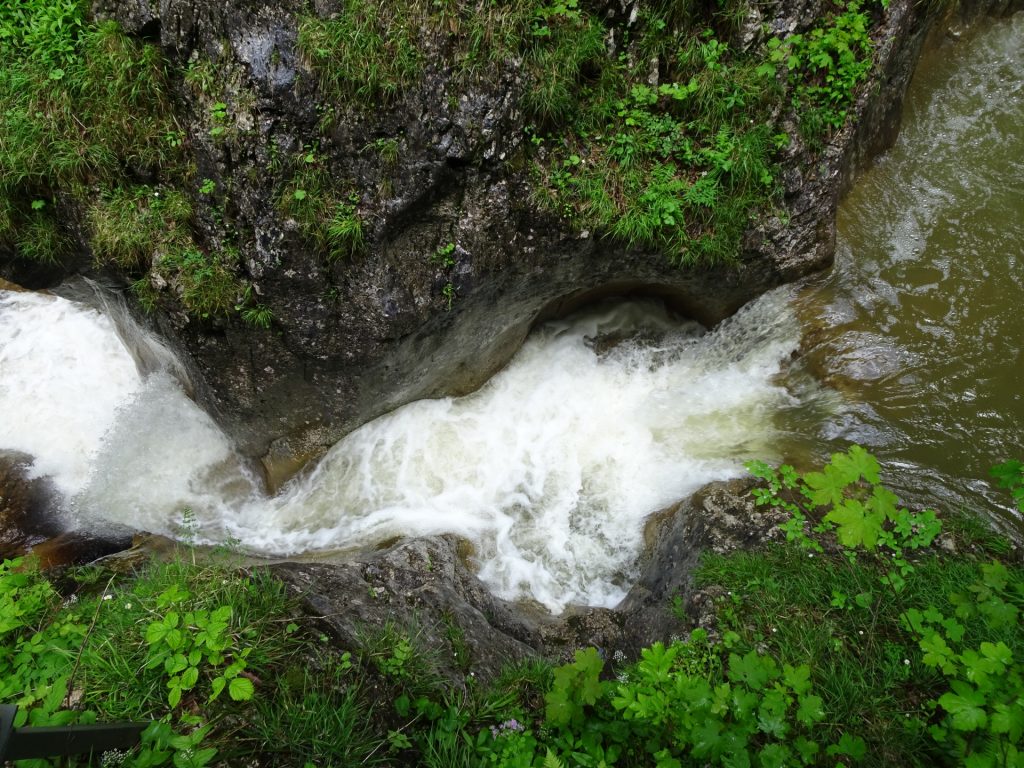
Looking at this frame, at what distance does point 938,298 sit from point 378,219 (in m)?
5.29

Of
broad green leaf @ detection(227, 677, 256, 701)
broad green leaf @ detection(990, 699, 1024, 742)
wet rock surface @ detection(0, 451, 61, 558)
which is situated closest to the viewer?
broad green leaf @ detection(990, 699, 1024, 742)

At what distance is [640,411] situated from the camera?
19.6ft

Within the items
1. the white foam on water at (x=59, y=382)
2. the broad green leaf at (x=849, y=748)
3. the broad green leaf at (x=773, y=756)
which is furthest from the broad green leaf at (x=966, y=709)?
the white foam on water at (x=59, y=382)

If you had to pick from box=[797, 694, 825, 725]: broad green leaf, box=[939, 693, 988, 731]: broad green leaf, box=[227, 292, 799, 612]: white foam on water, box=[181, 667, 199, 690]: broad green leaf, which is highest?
box=[181, 667, 199, 690]: broad green leaf

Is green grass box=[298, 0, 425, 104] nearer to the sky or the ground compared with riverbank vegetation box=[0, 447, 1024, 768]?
nearer to the sky

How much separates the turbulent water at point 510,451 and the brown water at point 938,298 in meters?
0.67

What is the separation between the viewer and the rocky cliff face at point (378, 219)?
4.27 meters

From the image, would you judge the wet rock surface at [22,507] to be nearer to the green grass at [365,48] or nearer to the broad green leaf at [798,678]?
the green grass at [365,48]

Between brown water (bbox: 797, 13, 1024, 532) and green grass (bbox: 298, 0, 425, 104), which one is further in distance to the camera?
brown water (bbox: 797, 13, 1024, 532)

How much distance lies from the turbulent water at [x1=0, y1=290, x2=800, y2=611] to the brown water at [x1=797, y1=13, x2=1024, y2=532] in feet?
2.19

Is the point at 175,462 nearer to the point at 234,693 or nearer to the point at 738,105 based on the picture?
the point at 234,693

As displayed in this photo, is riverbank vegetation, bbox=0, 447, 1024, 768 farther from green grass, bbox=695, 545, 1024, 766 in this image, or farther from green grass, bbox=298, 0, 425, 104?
green grass, bbox=298, 0, 425, 104

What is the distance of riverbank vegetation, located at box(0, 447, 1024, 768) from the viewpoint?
2.70m

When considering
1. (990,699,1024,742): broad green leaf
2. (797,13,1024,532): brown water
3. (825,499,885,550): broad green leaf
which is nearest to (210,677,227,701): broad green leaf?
(825,499,885,550): broad green leaf
